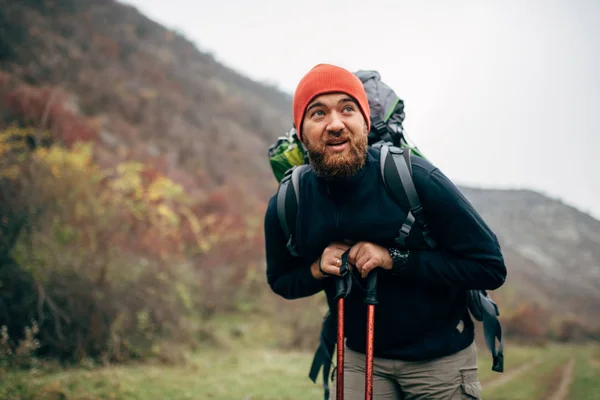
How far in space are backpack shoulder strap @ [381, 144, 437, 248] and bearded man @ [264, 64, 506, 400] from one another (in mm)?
35

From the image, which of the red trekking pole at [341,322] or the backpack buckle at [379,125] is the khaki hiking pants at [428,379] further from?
the backpack buckle at [379,125]

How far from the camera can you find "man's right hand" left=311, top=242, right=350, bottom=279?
7.07ft

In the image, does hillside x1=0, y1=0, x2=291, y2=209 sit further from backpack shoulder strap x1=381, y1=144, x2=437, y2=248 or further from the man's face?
backpack shoulder strap x1=381, y1=144, x2=437, y2=248

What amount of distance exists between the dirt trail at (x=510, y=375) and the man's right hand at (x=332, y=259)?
7369 mm

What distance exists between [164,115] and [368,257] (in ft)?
49.5

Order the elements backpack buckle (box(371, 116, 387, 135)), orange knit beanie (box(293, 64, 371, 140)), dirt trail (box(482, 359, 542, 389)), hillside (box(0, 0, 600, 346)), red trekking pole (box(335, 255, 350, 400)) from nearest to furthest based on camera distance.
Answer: red trekking pole (box(335, 255, 350, 400))
orange knit beanie (box(293, 64, 371, 140))
backpack buckle (box(371, 116, 387, 135))
dirt trail (box(482, 359, 542, 389))
hillside (box(0, 0, 600, 346))

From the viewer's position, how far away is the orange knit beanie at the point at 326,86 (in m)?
2.23

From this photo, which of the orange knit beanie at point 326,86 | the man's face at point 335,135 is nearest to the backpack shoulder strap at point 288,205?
the man's face at point 335,135

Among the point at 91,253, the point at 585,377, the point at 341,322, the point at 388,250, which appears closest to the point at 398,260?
the point at 388,250

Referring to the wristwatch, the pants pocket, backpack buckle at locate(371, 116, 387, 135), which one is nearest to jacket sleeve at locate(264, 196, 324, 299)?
the wristwatch

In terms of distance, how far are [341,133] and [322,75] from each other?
1.13 feet

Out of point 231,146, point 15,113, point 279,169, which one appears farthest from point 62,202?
point 231,146

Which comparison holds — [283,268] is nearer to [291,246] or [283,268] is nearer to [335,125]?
[291,246]

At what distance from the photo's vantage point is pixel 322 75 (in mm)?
2268
